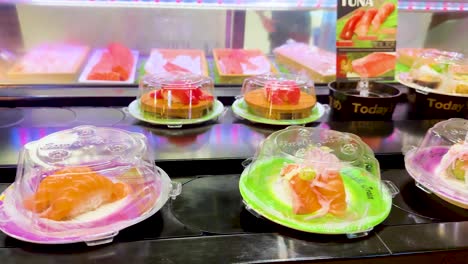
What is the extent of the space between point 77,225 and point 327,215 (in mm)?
611

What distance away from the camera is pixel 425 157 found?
4.45 ft

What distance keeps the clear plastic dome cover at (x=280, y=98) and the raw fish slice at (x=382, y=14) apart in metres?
0.37

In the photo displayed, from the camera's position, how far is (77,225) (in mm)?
967

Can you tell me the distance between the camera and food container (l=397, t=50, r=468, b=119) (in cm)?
173

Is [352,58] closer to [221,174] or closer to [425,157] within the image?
[425,157]

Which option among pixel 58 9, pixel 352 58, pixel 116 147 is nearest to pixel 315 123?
pixel 352 58

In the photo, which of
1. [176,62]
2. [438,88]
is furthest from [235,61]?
[438,88]

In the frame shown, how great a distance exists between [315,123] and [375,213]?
662 millimetres

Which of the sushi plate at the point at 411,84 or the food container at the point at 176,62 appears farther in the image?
the food container at the point at 176,62

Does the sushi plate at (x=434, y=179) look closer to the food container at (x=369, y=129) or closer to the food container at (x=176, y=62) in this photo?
the food container at (x=369, y=129)

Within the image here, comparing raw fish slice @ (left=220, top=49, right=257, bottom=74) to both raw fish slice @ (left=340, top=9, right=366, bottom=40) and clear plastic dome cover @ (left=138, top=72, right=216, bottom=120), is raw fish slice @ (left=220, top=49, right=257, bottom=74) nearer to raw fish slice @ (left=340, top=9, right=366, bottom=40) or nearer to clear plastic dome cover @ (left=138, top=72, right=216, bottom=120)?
clear plastic dome cover @ (left=138, top=72, right=216, bottom=120)

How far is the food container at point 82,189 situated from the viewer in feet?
3.17

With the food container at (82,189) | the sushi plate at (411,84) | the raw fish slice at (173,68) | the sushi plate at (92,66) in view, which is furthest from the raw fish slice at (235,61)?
the food container at (82,189)

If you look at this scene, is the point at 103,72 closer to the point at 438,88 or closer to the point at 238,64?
the point at 238,64
